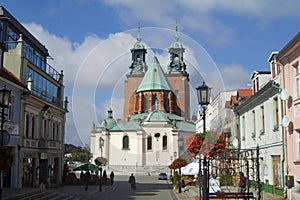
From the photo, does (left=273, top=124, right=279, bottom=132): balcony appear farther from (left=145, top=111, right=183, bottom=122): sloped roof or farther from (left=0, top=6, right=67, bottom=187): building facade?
(left=145, top=111, right=183, bottom=122): sloped roof

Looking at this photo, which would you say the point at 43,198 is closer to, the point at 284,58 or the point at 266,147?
the point at 266,147

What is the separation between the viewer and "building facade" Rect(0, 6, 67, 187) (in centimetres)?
2780

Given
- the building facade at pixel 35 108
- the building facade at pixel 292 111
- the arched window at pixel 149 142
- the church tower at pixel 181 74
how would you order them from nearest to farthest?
the church tower at pixel 181 74
the building facade at pixel 292 111
the building facade at pixel 35 108
the arched window at pixel 149 142

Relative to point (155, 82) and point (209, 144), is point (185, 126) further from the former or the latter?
point (209, 144)

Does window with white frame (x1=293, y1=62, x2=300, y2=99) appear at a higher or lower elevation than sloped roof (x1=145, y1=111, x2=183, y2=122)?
lower

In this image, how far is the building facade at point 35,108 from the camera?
91.2 feet

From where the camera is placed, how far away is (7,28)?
3272 centimetres

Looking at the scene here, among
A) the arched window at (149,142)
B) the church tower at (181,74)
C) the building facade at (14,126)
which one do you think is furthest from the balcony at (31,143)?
the arched window at (149,142)

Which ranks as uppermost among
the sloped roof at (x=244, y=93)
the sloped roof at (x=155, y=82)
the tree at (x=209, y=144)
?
the sloped roof at (x=155, y=82)

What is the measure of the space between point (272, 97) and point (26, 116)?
17788mm

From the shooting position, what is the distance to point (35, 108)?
100ft

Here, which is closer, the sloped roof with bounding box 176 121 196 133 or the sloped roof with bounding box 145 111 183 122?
the sloped roof with bounding box 176 121 196 133

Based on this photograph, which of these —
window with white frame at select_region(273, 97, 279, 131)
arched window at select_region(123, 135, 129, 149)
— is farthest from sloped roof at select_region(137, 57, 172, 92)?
window with white frame at select_region(273, 97, 279, 131)

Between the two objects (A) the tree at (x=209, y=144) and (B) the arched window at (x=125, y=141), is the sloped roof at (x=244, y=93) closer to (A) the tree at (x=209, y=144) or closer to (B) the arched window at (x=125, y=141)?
(A) the tree at (x=209, y=144)
